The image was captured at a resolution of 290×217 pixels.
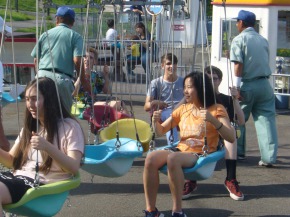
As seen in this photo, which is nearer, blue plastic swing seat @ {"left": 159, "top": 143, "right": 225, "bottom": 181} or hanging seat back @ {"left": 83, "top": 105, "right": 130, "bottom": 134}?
blue plastic swing seat @ {"left": 159, "top": 143, "right": 225, "bottom": 181}

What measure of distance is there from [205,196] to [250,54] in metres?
1.81

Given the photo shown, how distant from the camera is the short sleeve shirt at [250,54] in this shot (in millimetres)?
7746

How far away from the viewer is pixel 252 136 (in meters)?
9.99

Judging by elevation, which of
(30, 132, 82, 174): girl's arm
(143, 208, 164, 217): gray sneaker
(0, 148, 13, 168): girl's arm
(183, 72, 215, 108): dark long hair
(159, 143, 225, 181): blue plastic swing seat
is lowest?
(143, 208, 164, 217): gray sneaker

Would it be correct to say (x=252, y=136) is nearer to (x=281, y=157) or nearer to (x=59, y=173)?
(x=281, y=157)

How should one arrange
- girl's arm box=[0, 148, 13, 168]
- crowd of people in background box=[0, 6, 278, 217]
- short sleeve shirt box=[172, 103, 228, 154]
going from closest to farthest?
crowd of people in background box=[0, 6, 278, 217]
girl's arm box=[0, 148, 13, 168]
short sleeve shirt box=[172, 103, 228, 154]

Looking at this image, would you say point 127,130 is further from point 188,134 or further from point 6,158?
point 6,158

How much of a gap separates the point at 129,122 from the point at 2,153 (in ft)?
8.46

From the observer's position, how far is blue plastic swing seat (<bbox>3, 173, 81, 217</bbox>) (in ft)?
15.1

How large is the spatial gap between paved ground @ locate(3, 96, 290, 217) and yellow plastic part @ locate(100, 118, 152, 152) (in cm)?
43

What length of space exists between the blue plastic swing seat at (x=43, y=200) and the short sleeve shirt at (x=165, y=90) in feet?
10.1

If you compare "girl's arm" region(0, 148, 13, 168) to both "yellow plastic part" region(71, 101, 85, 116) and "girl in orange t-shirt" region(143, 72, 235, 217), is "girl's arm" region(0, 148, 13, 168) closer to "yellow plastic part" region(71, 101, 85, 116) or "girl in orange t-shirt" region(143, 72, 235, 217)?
"girl in orange t-shirt" region(143, 72, 235, 217)

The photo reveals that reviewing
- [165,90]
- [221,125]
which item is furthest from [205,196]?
[165,90]

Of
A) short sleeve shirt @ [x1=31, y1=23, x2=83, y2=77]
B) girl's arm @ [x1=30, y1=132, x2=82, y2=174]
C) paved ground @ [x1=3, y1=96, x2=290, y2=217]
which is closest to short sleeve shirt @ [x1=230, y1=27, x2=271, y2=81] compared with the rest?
paved ground @ [x1=3, y1=96, x2=290, y2=217]
